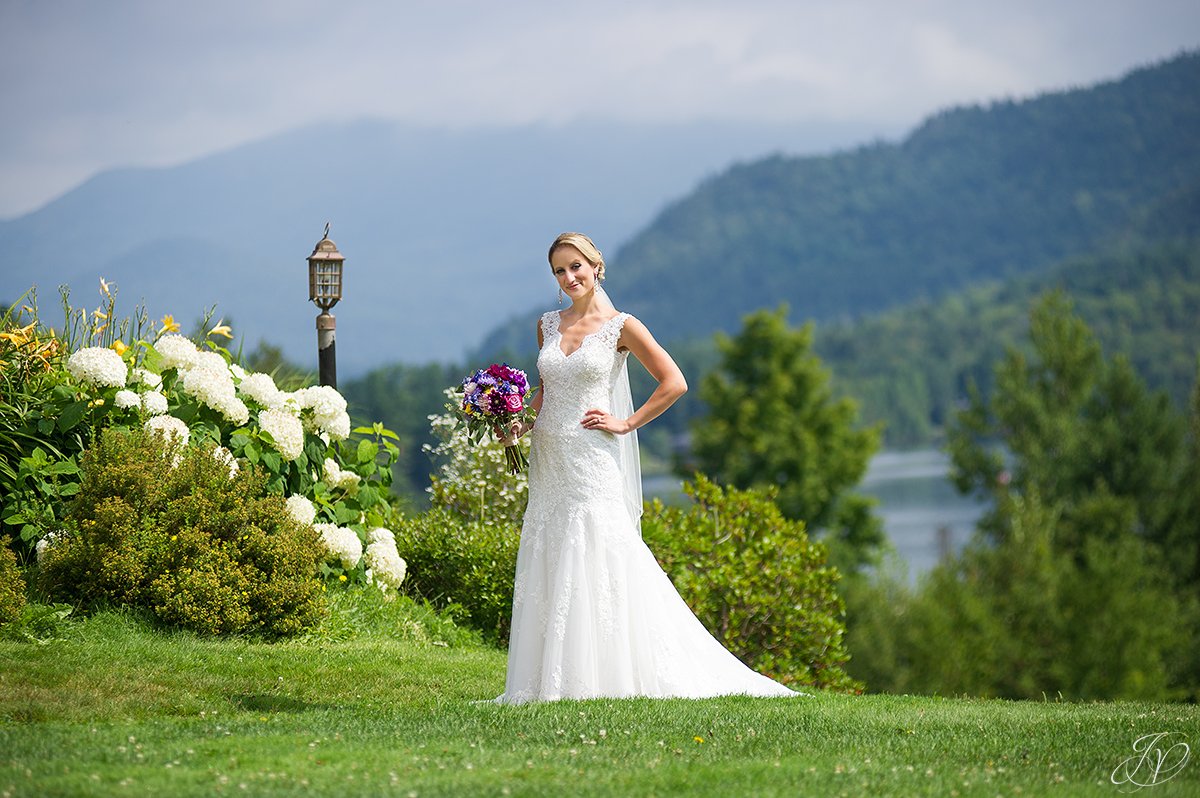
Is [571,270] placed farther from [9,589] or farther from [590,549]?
[9,589]

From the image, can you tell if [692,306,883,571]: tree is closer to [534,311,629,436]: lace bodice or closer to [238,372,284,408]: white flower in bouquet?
[238,372,284,408]: white flower in bouquet

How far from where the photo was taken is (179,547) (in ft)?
28.8

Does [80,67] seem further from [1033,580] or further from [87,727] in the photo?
[87,727]

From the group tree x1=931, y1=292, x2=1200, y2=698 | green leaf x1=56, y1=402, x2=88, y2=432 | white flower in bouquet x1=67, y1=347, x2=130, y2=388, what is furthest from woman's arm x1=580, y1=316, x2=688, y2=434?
tree x1=931, y1=292, x2=1200, y2=698

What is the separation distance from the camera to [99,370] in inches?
366

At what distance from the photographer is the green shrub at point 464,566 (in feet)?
37.1

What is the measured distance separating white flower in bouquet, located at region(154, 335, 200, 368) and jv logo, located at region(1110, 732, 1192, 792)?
24.3ft

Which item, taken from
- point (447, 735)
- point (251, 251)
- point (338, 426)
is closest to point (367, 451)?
point (338, 426)

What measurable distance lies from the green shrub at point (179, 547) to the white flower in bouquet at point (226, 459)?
0.06 m

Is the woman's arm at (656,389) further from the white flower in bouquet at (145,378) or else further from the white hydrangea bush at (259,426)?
the white flower in bouquet at (145,378)

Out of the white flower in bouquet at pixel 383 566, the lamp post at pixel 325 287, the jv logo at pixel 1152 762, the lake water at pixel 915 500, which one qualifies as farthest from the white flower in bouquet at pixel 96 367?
the lake water at pixel 915 500

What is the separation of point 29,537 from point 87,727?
3304 millimetres

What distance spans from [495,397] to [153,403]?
3.46 m

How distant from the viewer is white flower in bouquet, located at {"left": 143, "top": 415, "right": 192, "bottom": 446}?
9391mm
